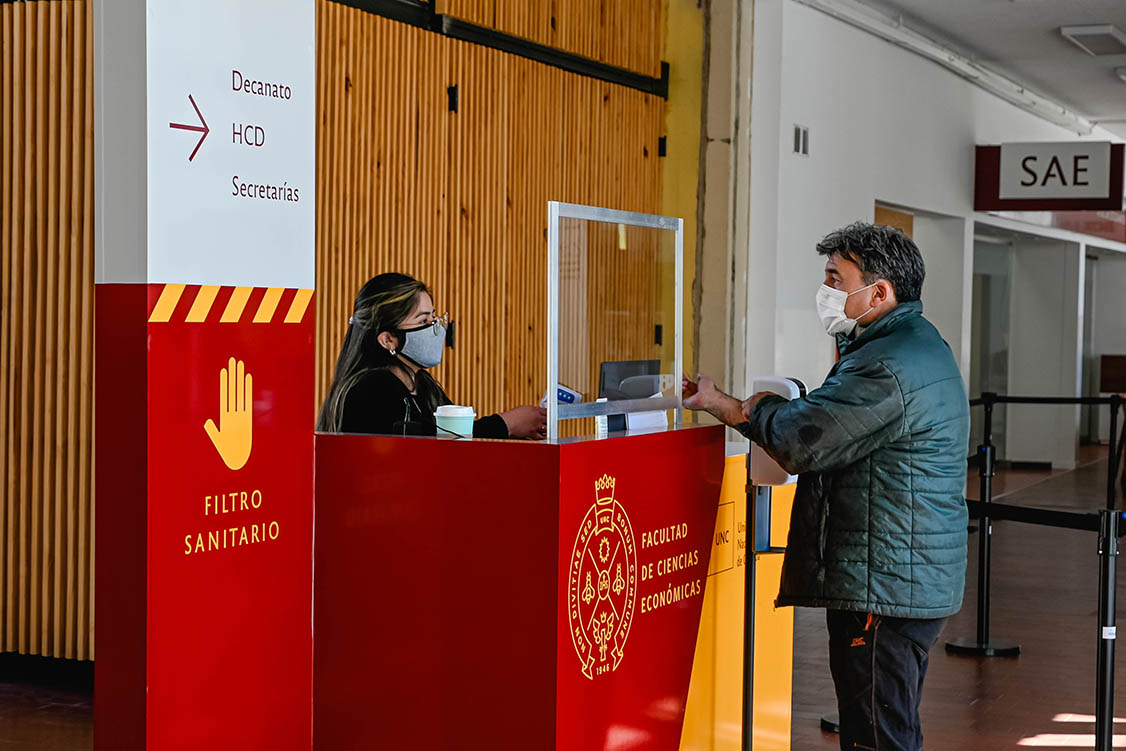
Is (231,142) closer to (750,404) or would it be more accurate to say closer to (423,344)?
(423,344)

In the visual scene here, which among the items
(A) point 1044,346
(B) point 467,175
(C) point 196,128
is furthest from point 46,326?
(A) point 1044,346

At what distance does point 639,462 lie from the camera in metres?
3.61

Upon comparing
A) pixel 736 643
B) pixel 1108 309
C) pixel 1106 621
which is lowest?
pixel 736 643

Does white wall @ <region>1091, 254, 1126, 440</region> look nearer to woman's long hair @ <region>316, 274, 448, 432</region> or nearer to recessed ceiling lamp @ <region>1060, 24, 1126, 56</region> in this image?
recessed ceiling lamp @ <region>1060, 24, 1126, 56</region>

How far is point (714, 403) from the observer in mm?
3828

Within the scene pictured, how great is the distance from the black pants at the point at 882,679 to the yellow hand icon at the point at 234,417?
159 centimetres

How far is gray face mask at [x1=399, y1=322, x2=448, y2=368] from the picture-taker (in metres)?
4.29

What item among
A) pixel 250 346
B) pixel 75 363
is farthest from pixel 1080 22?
pixel 250 346

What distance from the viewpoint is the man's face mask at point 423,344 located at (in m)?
4.29

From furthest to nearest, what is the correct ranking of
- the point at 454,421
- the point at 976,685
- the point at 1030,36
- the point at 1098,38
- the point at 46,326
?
the point at 1030,36
the point at 1098,38
the point at 976,685
the point at 46,326
the point at 454,421

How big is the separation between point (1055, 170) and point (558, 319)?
10697 millimetres

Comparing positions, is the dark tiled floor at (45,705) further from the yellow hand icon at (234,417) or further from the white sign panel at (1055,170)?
the white sign panel at (1055,170)

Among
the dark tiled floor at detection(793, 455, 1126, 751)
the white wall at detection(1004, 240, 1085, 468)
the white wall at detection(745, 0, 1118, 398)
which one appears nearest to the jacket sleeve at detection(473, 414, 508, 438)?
the dark tiled floor at detection(793, 455, 1126, 751)

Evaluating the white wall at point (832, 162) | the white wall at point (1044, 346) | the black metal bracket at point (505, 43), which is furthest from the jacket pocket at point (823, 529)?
the white wall at point (1044, 346)
